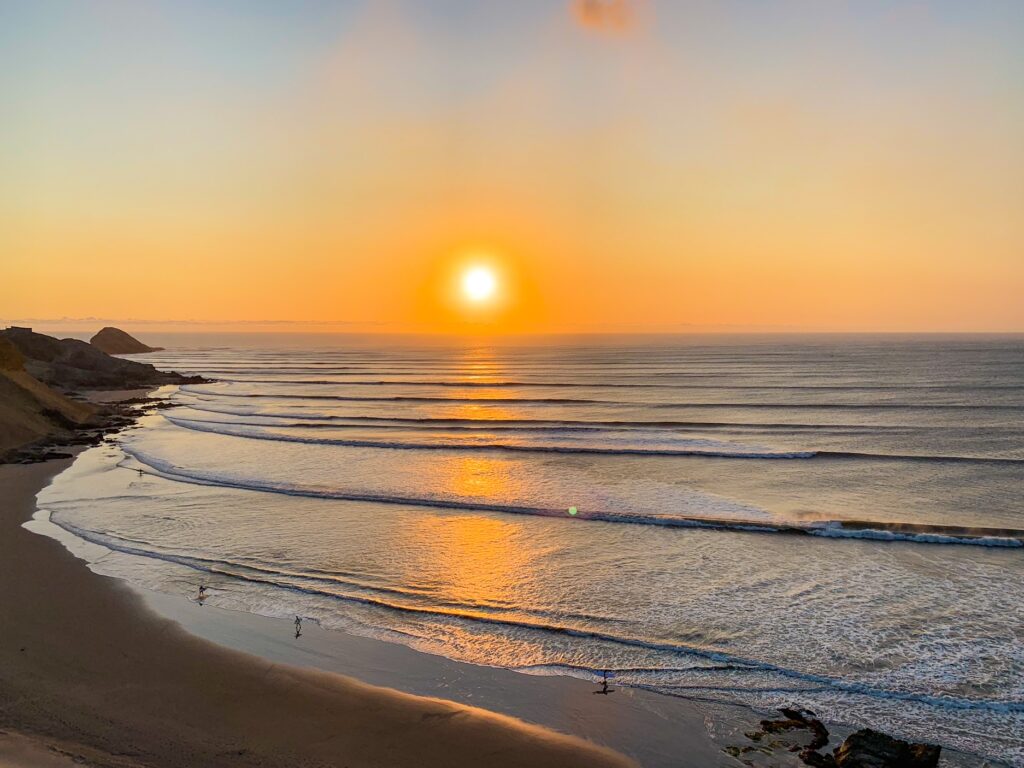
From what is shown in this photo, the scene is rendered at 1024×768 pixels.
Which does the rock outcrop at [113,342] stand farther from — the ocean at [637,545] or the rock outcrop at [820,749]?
the rock outcrop at [820,749]

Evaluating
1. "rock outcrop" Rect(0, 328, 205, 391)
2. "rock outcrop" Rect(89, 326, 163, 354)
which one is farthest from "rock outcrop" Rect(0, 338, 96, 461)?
"rock outcrop" Rect(89, 326, 163, 354)

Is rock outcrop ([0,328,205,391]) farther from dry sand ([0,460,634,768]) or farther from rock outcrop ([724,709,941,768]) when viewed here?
rock outcrop ([724,709,941,768])

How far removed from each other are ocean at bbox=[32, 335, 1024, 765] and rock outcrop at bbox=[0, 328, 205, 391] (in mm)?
26955

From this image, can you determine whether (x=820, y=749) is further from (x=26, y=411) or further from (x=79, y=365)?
(x=79, y=365)

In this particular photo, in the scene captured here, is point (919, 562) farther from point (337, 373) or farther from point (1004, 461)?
point (337, 373)

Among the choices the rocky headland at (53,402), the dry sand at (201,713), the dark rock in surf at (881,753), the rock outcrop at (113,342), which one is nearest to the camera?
the dark rock in surf at (881,753)

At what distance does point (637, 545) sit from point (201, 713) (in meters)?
9.30

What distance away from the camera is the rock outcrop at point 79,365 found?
177 feet

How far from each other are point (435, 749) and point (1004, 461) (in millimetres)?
24906

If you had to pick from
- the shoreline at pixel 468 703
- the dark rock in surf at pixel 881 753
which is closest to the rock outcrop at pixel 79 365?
the shoreline at pixel 468 703

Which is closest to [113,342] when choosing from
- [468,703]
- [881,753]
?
[468,703]

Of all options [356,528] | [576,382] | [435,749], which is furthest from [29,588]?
[576,382]

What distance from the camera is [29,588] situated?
11.1 m

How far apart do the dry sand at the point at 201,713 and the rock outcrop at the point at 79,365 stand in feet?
168
